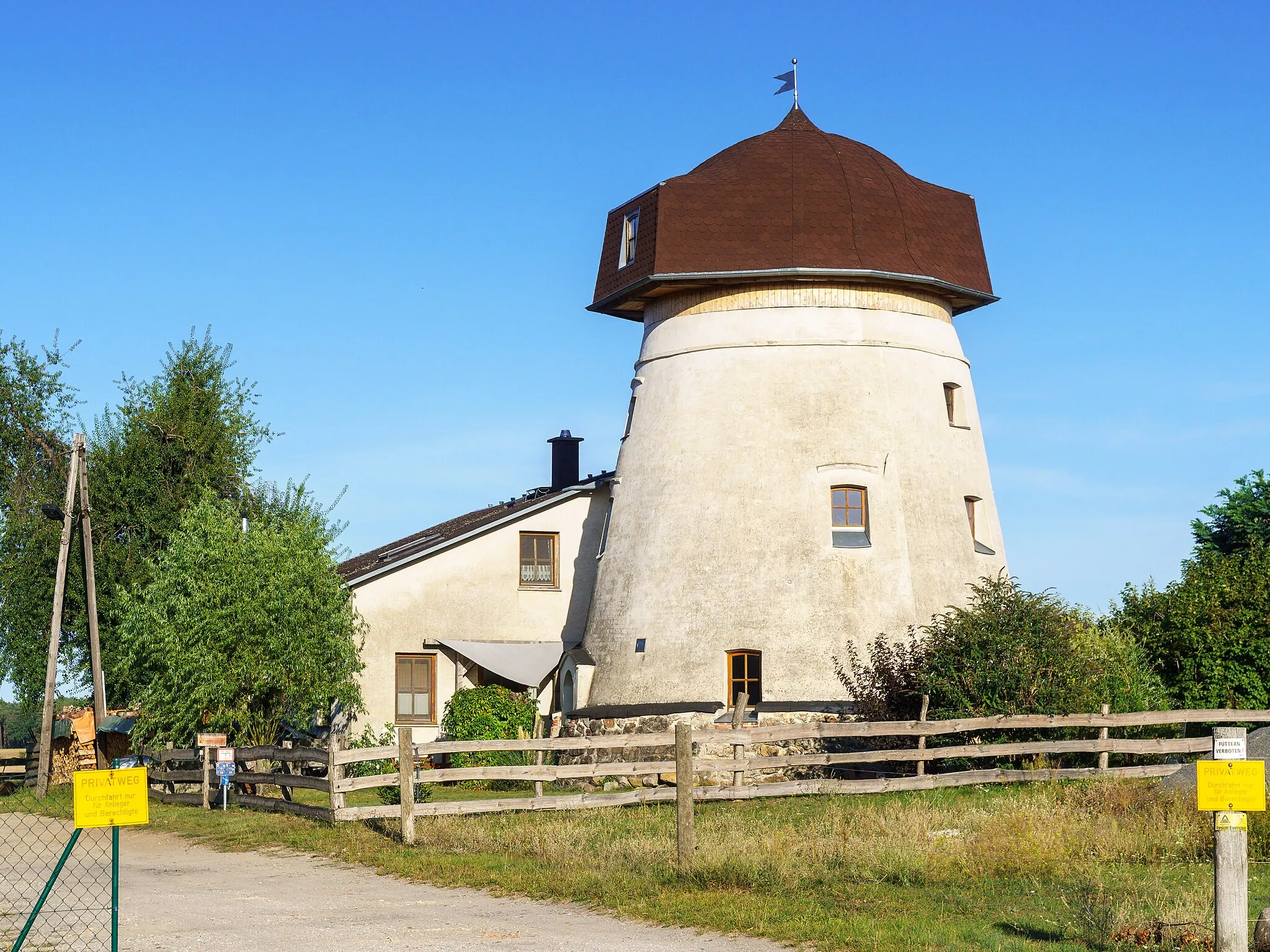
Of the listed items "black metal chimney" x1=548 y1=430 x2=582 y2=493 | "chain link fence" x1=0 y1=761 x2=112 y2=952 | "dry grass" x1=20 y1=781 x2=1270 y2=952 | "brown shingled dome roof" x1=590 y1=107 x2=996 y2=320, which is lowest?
"chain link fence" x1=0 y1=761 x2=112 y2=952

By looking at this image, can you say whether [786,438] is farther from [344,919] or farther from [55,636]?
[344,919]

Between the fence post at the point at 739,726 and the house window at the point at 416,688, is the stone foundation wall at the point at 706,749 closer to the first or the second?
the fence post at the point at 739,726

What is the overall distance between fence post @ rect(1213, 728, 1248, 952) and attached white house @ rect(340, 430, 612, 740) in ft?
74.9

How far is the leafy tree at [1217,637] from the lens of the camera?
26922 millimetres

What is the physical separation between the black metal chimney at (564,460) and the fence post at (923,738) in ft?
55.7

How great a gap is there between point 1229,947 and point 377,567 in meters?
24.7

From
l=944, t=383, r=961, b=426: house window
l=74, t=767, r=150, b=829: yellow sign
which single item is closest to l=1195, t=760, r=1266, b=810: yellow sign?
l=74, t=767, r=150, b=829: yellow sign

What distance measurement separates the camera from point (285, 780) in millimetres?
20828

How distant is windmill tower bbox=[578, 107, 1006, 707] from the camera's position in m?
27.6

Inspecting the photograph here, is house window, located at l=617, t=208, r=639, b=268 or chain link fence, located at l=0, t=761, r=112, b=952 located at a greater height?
house window, located at l=617, t=208, r=639, b=268

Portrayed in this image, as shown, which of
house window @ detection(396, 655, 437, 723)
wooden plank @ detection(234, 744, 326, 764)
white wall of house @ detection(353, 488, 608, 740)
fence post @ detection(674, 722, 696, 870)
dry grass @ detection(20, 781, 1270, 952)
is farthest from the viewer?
house window @ detection(396, 655, 437, 723)

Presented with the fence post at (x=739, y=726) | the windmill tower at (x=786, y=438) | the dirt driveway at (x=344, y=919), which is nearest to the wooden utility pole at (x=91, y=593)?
the windmill tower at (x=786, y=438)

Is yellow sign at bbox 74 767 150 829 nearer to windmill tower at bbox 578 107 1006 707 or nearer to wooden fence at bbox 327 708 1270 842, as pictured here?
wooden fence at bbox 327 708 1270 842

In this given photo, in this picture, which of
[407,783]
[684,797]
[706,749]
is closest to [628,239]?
[706,749]
